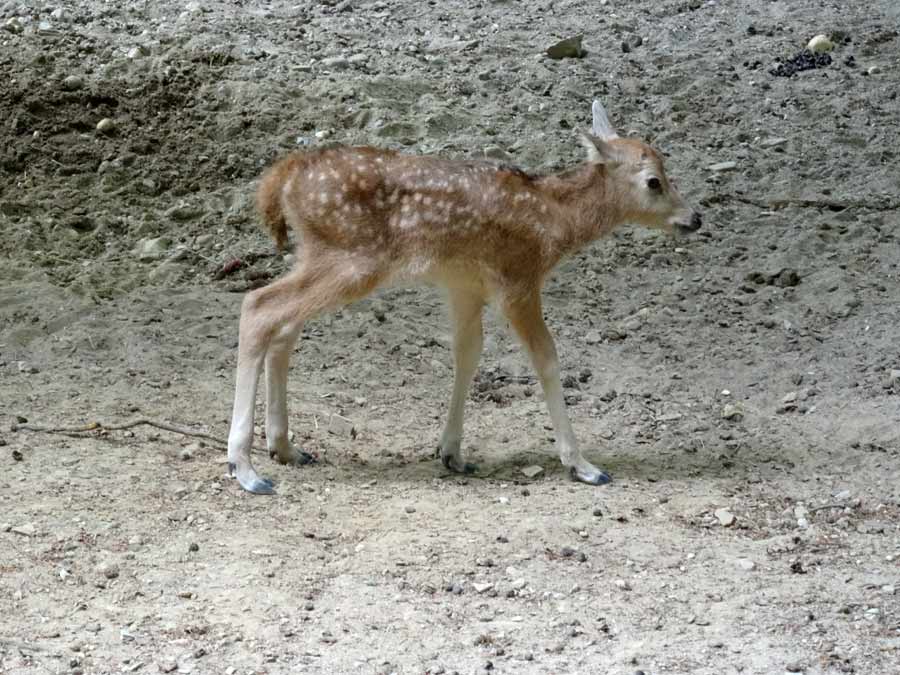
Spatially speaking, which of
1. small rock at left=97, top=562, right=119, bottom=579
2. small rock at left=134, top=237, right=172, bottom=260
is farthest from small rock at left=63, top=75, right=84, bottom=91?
small rock at left=97, top=562, right=119, bottom=579

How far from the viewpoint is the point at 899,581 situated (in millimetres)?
5344

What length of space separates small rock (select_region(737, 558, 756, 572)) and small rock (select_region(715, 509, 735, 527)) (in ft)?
1.47

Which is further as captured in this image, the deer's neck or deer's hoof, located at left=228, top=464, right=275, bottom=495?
the deer's neck

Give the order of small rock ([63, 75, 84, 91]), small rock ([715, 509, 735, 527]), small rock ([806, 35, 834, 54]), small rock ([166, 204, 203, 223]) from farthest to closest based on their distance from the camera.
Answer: small rock ([806, 35, 834, 54])
small rock ([63, 75, 84, 91])
small rock ([166, 204, 203, 223])
small rock ([715, 509, 735, 527])

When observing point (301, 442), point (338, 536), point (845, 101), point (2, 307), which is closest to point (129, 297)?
point (2, 307)

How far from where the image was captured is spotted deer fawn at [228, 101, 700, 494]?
6258mm

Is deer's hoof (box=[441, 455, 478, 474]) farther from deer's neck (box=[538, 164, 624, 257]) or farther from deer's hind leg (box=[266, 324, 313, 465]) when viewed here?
deer's neck (box=[538, 164, 624, 257])

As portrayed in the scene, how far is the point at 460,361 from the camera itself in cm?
686

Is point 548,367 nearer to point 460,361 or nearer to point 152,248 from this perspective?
point 460,361

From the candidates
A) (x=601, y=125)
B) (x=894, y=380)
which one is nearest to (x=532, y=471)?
(x=601, y=125)

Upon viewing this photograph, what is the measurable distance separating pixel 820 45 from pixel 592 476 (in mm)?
6360

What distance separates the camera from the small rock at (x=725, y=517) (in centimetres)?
602

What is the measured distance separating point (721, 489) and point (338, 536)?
190cm

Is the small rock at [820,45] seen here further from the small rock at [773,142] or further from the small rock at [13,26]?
the small rock at [13,26]
